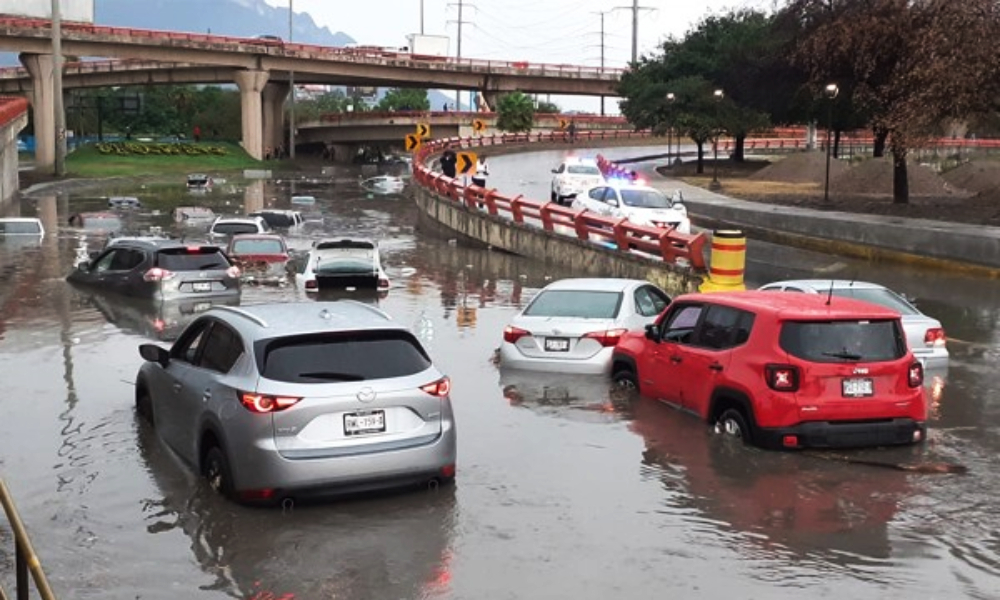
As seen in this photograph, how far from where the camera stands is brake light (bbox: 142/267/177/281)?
2148 centimetres

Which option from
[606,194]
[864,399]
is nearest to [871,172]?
[606,194]

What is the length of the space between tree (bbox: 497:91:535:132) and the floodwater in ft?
317

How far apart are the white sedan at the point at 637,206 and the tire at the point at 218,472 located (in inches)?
850

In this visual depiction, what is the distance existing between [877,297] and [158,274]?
522 inches

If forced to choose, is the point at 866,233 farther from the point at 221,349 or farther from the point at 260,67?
the point at 260,67

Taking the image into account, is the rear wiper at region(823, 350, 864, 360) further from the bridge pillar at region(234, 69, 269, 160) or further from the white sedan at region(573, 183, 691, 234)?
the bridge pillar at region(234, 69, 269, 160)

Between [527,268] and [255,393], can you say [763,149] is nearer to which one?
[527,268]

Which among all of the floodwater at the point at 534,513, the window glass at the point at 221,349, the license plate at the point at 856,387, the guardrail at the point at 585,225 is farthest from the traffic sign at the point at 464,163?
the window glass at the point at 221,349

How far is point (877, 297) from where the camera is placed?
1526cm

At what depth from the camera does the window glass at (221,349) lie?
8852 millimetres

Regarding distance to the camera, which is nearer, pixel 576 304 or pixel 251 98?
pixel 576 304

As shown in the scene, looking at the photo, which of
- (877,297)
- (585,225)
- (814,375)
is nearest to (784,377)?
(814,375)

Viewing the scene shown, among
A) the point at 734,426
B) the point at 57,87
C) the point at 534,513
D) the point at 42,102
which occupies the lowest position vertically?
the point at 534,513

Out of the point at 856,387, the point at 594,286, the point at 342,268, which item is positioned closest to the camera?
the point at 856,387
